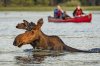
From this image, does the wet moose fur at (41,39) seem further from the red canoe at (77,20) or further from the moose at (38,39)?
the red canoe at (77,20)

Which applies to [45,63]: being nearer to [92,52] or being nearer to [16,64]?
[16,64]

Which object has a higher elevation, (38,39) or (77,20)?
(38,39)

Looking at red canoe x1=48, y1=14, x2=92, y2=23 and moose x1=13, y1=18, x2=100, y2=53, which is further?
red canoe x1=48, y1=14, x2=92, y2=23

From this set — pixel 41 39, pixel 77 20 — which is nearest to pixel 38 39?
pixel 41 39

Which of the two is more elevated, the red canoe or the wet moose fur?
the wet moose fur

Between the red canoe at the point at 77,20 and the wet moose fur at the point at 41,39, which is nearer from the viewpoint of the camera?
the wet moose fur at the point at 41,39

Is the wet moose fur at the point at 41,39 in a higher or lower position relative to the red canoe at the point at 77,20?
higher

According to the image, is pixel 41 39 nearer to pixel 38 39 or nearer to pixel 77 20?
pixel 38 39

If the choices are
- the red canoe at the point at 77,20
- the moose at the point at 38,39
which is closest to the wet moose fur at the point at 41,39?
the moose at the point at 38,39

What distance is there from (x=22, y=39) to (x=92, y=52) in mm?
2661

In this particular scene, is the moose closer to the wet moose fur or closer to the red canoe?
the wet moose fur

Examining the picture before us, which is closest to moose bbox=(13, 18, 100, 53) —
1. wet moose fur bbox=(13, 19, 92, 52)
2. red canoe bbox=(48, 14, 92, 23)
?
wet moose fur bbox=(13, 19, 92, 52)

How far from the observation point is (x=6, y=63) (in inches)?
665

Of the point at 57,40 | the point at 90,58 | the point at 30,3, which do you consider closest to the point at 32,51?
the point at 57,40
